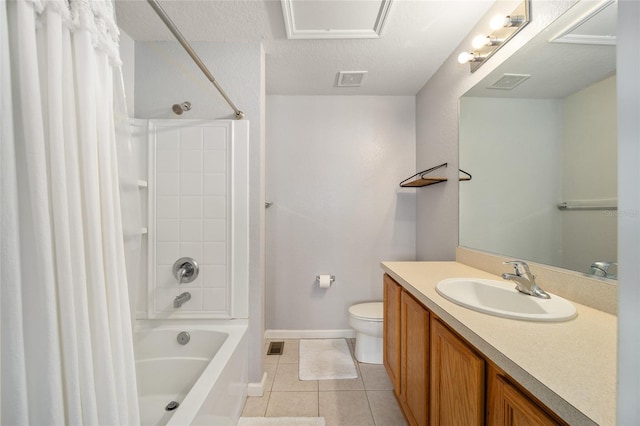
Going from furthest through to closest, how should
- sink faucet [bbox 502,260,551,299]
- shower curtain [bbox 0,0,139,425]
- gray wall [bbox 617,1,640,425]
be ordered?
sink faucet [bbox 502,260,551,299], shower curtain [bbox 0,0,139,425], gray wall [bbox 617,1,640,425]

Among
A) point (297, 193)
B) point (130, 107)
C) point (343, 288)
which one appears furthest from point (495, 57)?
point (130, 107)

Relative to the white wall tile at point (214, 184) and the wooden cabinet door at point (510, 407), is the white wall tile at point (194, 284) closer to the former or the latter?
the white wall tile at point (214, 184)

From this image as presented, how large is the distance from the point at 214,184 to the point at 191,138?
1.15 feet

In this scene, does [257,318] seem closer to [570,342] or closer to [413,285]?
[413,285]

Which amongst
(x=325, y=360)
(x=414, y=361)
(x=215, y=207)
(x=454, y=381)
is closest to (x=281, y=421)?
(x=325, y=360)

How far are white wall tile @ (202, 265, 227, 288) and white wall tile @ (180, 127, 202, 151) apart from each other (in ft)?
2.74

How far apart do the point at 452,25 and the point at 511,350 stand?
5.94 ft

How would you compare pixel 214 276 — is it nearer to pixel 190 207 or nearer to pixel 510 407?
pixel 190 207

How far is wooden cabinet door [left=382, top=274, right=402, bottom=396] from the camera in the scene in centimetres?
140

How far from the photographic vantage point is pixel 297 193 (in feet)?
7.72

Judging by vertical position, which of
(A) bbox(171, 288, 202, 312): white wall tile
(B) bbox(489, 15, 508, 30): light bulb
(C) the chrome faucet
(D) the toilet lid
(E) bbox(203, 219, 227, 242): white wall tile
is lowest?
(D) the toilet lid

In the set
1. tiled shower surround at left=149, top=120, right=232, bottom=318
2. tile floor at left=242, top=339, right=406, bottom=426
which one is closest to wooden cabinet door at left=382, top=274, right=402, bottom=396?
tile floor at left=242, top=339, right=406, bottom=426

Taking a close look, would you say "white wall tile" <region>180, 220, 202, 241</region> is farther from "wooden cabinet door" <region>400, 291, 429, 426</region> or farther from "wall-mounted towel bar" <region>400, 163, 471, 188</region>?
"wall-mounted towel bar" <region>400, 163, 471, 188</region>

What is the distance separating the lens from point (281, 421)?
4.61ft
